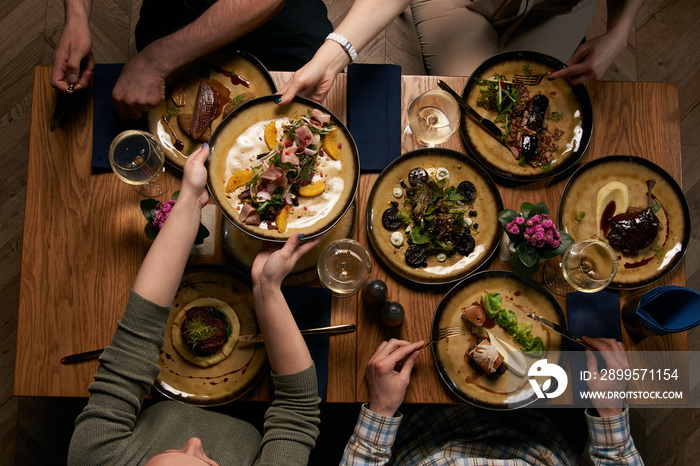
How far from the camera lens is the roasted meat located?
1713mm

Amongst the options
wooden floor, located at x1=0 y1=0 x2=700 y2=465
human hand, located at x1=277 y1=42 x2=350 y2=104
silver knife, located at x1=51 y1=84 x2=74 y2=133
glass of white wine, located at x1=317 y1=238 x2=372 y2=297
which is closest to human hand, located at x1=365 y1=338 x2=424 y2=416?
glass of white wine, located at x1=317 y1=238 x2=372 y2=297

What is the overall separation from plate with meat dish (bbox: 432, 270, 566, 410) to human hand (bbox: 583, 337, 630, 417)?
134mm

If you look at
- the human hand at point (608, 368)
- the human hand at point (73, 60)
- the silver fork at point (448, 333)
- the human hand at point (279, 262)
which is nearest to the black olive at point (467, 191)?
the silver fork at point (448, 333)

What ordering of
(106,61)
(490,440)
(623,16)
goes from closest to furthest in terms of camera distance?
(623,16) < (490,440) < (106,61)

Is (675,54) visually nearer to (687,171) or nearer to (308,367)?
(687,171)

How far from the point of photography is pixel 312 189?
1569 mm

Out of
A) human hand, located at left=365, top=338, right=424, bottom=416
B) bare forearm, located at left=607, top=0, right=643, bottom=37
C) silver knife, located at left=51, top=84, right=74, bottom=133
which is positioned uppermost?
bare forearm, located at left=607, top=0, right=643, bottom=37

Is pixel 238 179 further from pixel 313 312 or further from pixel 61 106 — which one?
pixel 61 106

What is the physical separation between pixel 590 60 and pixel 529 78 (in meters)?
0.25

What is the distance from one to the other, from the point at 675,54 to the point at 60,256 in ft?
13.2

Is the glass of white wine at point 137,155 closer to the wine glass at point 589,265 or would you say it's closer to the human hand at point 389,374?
the human hand at point 389,374

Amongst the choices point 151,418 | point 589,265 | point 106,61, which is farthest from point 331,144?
point 106,61

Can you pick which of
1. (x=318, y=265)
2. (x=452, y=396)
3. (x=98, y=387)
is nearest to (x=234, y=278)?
(x=318, y=265)

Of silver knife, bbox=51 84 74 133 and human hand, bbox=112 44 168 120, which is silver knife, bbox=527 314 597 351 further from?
silver knife, bbox=51 84 74 133
